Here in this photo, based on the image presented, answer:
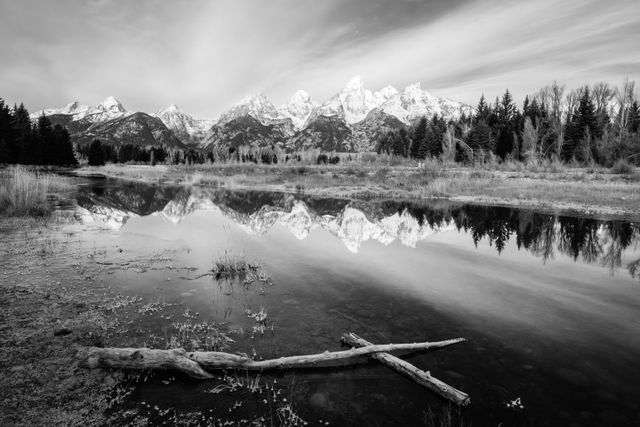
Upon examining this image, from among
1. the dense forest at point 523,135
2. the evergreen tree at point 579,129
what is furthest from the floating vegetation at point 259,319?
the evergreen tree at point 579,129

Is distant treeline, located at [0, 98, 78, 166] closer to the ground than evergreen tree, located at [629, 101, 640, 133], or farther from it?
closer to the ground

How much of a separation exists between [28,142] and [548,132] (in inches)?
4105

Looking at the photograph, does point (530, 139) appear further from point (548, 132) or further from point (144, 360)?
point (144, 360)

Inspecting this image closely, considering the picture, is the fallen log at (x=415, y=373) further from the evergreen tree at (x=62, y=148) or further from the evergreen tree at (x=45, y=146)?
the evergreen tree at (x=62, y=148)

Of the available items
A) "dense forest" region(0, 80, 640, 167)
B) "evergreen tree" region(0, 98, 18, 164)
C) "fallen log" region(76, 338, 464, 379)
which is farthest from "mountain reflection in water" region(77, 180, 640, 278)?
"evergreen tree" region(0, 98, 18, 164)

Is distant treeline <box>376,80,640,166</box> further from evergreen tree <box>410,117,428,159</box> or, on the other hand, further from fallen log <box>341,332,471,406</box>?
fallen log <box>341,332,471,406</box>

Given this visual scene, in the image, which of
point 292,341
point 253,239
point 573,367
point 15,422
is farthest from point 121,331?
point 253,239

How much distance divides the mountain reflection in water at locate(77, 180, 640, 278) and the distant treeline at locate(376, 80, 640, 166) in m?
32.7

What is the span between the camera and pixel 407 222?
2588 cm

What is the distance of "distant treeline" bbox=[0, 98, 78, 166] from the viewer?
67625 millimetres

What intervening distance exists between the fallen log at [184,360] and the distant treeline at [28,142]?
69595mm

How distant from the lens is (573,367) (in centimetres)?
736

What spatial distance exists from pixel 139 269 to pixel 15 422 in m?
7.87

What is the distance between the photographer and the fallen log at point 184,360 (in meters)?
6.53
